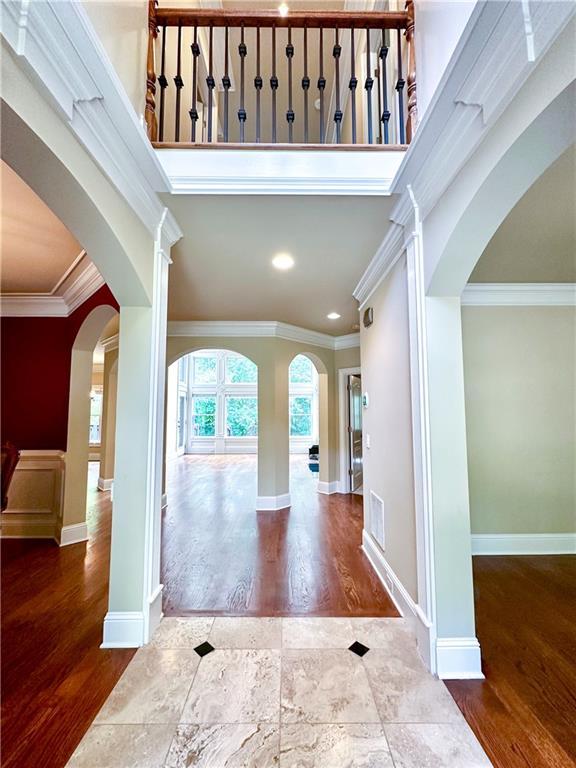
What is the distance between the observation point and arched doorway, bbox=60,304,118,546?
11.6ft

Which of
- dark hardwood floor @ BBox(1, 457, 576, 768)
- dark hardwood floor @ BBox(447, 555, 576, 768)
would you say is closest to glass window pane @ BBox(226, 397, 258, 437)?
dark hardwood floor @ BBox(1, 457, 576, 768)

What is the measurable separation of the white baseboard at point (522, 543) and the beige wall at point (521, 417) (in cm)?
5

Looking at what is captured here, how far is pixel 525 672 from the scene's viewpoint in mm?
1748

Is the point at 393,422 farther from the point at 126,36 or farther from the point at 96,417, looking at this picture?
the point at 96,417

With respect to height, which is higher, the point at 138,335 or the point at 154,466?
the point at 138,335

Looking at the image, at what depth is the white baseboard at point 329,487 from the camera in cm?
570

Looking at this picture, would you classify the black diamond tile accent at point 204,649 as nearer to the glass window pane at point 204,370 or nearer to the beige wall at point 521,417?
the beige wall at point 521,417

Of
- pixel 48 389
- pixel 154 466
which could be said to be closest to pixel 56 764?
pixel 154 466

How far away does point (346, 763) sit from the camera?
1284mm

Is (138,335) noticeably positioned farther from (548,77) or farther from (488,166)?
(548,77)

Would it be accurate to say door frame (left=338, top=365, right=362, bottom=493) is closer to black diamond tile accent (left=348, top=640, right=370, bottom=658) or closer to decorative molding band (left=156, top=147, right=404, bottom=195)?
black diamond tile accent (left=348, top=640, right=370, bottom=658)

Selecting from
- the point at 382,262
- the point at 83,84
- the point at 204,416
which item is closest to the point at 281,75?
the point at 382,262

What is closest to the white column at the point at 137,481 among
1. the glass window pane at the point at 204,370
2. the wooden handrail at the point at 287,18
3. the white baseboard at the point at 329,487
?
the wooden handrail at the point at 287,18

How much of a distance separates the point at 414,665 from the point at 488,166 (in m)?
2.36
